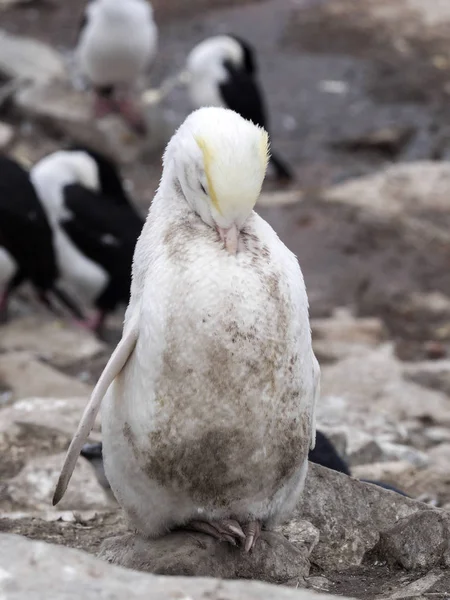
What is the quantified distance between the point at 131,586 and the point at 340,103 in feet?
46.9

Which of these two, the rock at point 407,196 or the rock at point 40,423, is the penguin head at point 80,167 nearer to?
the rock at point 407,196

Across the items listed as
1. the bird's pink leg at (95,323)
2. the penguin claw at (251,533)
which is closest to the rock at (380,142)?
the bird's pink leg at (95,323)

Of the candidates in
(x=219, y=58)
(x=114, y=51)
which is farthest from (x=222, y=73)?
(x=114, y=51)

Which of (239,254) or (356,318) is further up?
(239,254)

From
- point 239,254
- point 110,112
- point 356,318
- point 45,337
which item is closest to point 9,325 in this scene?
point 45,337

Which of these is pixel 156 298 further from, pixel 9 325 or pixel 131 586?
pixel 9 325

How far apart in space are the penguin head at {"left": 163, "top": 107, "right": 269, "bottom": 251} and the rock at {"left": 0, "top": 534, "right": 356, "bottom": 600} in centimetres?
116

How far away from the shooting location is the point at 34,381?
766 cm

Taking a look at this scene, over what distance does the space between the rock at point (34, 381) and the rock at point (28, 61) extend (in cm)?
773

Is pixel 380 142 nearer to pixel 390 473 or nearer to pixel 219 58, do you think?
pixel 219 58

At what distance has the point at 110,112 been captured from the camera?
1502 centimetres

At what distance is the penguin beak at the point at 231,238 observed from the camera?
3559mm

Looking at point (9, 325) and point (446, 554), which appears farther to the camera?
point (9, 325)

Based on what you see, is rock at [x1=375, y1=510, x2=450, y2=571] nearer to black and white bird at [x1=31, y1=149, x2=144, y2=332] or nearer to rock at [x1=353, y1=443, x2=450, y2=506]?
rock at [x1=353, y1=443, x2=450, y2=506]
